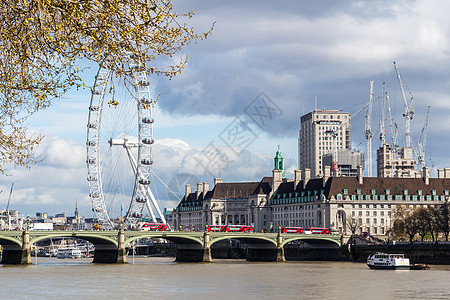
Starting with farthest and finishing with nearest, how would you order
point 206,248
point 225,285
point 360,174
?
point 360,174
point 206,248
point 225,285

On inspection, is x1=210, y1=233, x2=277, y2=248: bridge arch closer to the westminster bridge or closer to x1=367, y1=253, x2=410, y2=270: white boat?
the westminster bridge

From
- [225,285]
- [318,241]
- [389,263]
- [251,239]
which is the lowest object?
[225,285]

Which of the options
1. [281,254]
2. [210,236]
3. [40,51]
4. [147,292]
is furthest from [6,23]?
[281,254]

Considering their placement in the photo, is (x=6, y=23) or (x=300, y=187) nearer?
(x=6, y=23)

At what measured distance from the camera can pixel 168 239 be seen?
129 metres

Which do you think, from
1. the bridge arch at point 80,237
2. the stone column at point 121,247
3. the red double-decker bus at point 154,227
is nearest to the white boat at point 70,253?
the red double-decker bus at point 154,227

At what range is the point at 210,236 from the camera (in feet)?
422

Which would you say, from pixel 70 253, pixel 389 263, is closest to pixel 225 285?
pixel 389 263

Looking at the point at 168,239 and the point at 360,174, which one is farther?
the point at 360,174

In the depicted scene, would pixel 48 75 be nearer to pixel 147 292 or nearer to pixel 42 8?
pixel 42 8

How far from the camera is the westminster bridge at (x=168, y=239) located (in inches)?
4542

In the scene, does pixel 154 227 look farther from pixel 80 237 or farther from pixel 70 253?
pixel 70 253

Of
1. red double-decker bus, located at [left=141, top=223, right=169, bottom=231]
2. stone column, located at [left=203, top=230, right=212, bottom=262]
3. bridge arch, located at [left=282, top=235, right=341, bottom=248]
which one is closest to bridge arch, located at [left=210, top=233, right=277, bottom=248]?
stone column, located at [left=203, top=230, right=212, bottom=262]

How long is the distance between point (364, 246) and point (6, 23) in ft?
387
